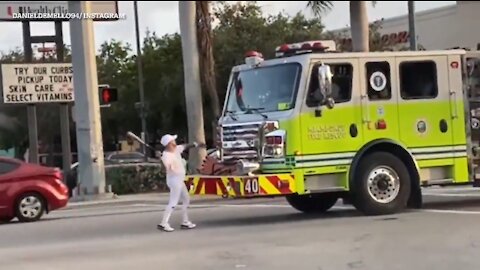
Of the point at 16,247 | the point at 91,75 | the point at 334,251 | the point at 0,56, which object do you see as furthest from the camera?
the point at 0,56

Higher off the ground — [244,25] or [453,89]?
[244,25]

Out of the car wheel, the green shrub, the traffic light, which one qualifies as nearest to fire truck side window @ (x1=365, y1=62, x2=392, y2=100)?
the car wheel

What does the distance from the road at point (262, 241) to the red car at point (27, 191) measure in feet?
1.15

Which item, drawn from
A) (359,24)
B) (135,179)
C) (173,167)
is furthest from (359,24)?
(173,167)

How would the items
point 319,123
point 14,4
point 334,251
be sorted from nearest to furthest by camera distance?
point 334,251
point 319,123
point 14,4

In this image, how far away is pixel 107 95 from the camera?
2459 centimetres

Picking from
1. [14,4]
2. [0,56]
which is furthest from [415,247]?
[0,56]

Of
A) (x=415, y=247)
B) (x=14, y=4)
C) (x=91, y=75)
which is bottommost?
(x=415, y=247)

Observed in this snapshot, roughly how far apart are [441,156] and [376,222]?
1.93 m

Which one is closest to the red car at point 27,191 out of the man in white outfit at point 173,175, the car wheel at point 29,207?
the car wheel at point 29,207

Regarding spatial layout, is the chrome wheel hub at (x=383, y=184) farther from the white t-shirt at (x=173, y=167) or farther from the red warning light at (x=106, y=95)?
the red warning light at (x=106, y=95)

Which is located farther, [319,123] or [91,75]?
[91,75]

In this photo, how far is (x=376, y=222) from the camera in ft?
46.0

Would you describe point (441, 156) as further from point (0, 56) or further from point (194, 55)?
point (0, 56)
